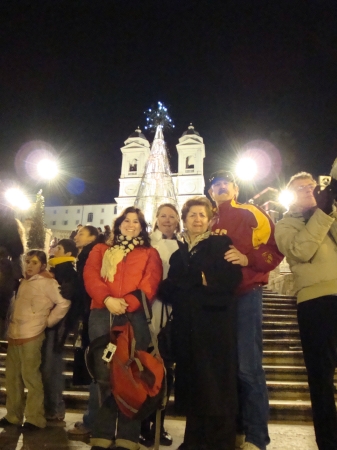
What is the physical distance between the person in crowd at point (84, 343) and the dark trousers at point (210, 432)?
94 centimetres

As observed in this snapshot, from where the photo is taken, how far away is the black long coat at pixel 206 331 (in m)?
2.88

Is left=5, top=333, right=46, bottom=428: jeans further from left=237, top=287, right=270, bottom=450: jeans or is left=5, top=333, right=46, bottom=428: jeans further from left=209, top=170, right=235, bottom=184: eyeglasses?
left=209, top=170, right=235, bottom=184: eyeglasses

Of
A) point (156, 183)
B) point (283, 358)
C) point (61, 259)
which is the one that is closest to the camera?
point (61, 259)

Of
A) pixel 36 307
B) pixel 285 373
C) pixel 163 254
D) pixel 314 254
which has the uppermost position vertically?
pixel 163 254

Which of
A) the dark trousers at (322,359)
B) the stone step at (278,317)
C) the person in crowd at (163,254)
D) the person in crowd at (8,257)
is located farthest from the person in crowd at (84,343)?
the stone step at (278,317)

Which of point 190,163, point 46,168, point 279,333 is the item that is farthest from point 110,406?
point 190,163

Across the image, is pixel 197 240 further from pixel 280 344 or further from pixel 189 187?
pixel 189 187

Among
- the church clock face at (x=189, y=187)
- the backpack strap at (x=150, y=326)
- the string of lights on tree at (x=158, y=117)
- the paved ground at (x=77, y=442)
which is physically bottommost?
the paved ground at (x=77, y=442)

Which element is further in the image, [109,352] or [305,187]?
[305,187]

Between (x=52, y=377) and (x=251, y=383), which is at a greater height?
(x=251, y=383)

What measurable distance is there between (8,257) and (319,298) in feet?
10.1

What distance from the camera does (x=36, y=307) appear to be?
3895 mm

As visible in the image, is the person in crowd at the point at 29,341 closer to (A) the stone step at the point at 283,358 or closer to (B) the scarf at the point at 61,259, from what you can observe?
(B) the scarf at the point at 61,259

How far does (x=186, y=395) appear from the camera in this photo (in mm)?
2979
